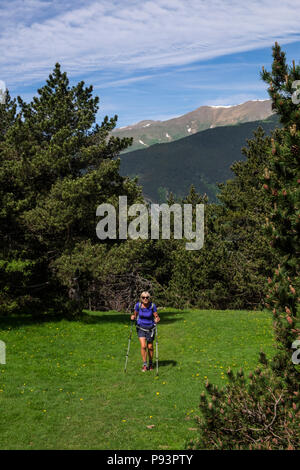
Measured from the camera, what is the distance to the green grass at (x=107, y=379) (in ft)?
30.7

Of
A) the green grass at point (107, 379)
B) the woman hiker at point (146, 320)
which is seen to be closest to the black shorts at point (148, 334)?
the woman hiker at point (146, 320)

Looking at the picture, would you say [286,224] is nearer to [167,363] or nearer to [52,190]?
[167,363]

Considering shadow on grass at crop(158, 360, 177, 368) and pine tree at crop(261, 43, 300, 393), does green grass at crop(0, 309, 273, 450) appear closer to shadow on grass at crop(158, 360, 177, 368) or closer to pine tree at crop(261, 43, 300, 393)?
shadow on grass at crop(158, 360, 177, 368)

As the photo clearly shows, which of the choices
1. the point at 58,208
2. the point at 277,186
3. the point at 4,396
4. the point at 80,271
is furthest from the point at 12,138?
the point at 277,186

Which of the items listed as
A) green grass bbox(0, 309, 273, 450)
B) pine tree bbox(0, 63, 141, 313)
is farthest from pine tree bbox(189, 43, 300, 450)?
pine tree bbox(0, 63, 141, 313)

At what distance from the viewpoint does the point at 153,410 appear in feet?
35.1

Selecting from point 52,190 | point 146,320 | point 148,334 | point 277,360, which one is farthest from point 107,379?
point 52,190

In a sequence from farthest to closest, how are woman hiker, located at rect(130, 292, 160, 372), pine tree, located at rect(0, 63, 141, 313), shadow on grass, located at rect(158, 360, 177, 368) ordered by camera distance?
pine tree, located at rect(0, 63, 141, 313) < shadow on grass, located at rect(158, 360, 177, 368) < woman hiker, located at rect(130, 292, 160, 372)

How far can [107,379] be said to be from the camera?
13766 mm

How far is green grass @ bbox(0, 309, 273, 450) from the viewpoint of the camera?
30.7ft

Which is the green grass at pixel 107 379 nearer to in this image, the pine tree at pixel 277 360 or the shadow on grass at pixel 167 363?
the shadow on grass at pixel 167 363

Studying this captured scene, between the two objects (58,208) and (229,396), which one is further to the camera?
(58,208)

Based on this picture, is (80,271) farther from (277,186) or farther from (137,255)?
(277,186)

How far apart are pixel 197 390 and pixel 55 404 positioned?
3.92 meters
